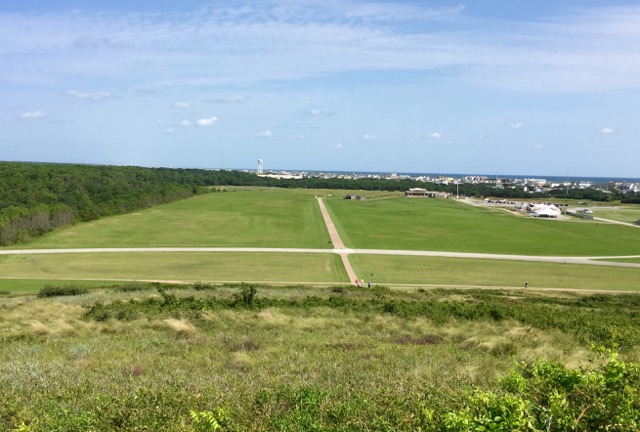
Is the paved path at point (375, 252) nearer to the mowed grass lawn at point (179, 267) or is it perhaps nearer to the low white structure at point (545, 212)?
the mowed grass lawn at point (179, 267)

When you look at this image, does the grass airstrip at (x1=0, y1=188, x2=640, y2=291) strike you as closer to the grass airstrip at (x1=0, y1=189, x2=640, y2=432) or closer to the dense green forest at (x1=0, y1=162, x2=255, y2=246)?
→ the grass airstrip at (x1=0, y1=189, x2=640, y2=432)

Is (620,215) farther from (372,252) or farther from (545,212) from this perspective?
(372,252)

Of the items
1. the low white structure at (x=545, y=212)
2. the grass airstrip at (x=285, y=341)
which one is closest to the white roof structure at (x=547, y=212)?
the low white structure at (x=545, y=212)

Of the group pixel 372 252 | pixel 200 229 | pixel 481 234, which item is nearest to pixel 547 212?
pixel 481 234

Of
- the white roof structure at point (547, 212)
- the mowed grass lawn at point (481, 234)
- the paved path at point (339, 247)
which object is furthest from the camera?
the white roof structure at point (547, 212)

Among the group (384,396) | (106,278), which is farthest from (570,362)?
(106,278)

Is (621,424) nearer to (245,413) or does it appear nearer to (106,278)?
(245,413)
